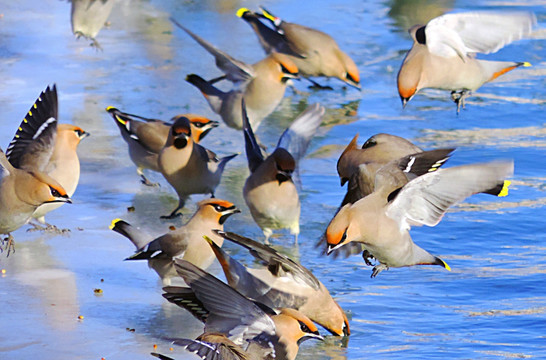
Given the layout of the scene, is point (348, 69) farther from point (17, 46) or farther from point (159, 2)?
point (159, 2)

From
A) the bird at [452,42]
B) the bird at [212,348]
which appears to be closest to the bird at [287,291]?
the bird at [212,348]

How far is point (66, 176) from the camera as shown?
6.34 metres

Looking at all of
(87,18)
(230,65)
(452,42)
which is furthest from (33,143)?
(87,18)

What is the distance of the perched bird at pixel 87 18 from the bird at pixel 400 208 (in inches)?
230

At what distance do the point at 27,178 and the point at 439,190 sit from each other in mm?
2168

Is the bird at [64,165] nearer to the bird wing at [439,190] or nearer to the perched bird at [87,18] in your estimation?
the bird wing at [439,190]

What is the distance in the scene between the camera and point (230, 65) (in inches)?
322

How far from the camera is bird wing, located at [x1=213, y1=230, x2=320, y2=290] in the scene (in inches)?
170

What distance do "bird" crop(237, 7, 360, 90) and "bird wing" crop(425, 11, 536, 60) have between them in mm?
2393

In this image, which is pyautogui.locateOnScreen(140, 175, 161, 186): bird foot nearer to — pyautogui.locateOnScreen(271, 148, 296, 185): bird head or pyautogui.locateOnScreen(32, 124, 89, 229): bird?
pyautogui.locateOnScreen(32, 124, 89, 229): bird

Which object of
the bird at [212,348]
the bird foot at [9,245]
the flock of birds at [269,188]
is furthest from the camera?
the bird foot at [9,245]

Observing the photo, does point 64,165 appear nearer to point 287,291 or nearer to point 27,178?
point 27,178

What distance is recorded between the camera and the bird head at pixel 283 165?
20.2ft

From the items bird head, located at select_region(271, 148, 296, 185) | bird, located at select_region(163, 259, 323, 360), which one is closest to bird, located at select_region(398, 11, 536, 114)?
bird head, located at select_region(271, 148, 296, 185)
